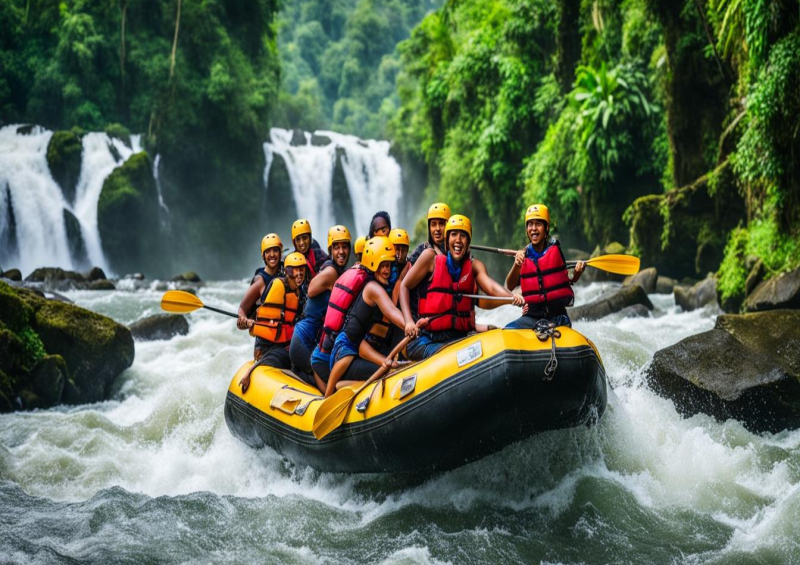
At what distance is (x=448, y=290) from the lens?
5.18 metres

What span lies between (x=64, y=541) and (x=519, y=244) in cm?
1588

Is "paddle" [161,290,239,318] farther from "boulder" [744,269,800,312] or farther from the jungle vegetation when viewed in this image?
the jungle vegetation

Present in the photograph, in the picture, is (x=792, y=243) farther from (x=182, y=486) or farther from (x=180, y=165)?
(x=180, y=165)

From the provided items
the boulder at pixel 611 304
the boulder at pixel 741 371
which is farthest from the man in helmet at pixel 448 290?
the boulder at pixel 611 304

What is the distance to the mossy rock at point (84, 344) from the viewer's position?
8195mm

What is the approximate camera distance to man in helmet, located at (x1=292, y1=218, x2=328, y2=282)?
6.55 meters

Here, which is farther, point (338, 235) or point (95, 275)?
point (95, 275)

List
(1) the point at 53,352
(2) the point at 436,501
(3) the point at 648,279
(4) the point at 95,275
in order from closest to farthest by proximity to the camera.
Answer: (2) the point at 436,501
(1) the point at 53,352
(3) the point at 648,279
(4) the point at 95,275

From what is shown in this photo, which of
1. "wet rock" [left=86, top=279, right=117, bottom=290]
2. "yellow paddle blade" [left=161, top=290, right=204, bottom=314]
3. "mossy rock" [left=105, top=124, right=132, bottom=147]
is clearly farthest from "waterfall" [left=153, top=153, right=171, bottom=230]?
"yellow paddle blade" [left=161, top=290, right=204, bottom=314]

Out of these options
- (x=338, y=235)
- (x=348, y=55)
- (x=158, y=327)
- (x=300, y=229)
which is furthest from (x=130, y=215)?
(x=348, y=55)

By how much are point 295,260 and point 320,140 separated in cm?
2588

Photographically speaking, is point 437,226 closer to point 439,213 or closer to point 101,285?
point 439,213

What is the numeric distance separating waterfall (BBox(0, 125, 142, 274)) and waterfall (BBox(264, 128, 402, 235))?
6.68m

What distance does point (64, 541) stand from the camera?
474 centimetres
